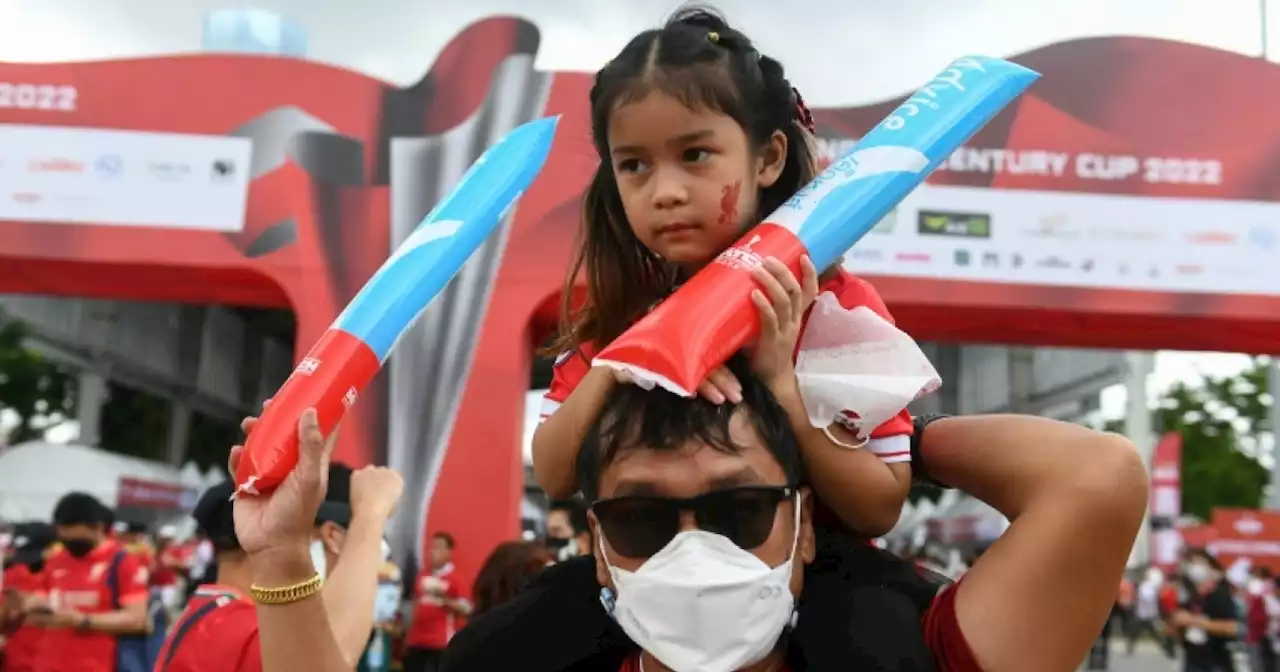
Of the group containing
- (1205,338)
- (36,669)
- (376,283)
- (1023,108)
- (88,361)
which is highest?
(1023,108)

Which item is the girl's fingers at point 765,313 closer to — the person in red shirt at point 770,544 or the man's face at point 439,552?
the person in red shirt at point 770,544

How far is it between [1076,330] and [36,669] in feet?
26.9

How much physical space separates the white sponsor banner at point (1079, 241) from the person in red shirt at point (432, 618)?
4.08 m

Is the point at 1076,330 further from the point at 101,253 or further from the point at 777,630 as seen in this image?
the point at 777,630

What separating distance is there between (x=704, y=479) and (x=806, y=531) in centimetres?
18

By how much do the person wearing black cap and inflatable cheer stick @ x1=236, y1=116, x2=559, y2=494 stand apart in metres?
0.19

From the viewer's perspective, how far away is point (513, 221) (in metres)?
9.18

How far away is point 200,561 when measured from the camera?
53.2 ft

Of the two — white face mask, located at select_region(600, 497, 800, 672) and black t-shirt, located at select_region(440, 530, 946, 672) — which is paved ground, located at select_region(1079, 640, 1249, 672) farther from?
white face mask, located at select_region(600, 497, 800, 672)

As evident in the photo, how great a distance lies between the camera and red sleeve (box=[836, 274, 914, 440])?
1521mm

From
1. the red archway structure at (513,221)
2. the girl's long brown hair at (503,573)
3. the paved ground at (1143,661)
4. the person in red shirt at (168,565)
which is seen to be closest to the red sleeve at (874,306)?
the girl's long brown hair at (503,573)

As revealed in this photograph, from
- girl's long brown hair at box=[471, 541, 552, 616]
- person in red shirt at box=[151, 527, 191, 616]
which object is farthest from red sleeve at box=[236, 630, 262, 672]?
person in red shirt at box=[151, 527, 191, 616]

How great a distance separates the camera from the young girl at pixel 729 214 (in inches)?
→ 57.5

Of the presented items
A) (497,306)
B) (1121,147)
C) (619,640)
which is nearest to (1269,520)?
(1121,147)
